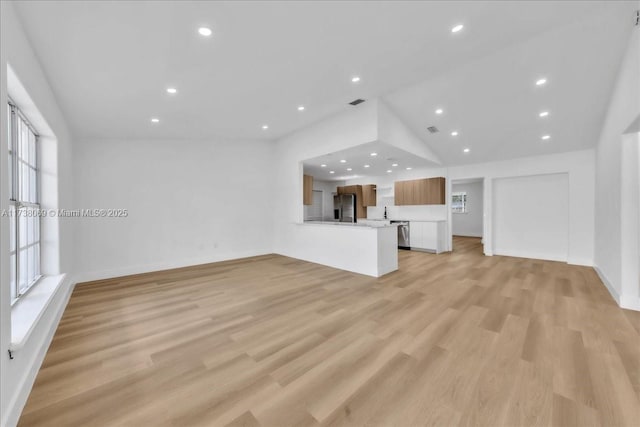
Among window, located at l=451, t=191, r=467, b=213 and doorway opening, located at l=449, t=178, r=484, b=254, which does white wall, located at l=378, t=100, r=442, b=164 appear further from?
window, located at l=451, t=191, r=467, b=213

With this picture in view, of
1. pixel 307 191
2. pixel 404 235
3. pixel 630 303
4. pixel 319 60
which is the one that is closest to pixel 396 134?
pixel 319 60

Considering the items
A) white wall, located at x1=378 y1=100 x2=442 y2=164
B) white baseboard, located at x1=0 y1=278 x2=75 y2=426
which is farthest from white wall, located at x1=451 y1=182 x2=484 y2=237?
white baseboard, located at x1=0 y1=278 x2=75 y2=426

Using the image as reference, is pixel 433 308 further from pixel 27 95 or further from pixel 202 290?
pixel 27 95

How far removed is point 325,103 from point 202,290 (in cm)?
Answer: 372

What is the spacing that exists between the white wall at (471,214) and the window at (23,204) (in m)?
11.3

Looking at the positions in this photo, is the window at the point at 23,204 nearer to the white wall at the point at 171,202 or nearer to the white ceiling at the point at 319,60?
the white ceiling at the point at 319,60

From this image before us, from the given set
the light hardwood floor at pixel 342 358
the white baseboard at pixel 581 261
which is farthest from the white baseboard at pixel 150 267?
the white baseboard at pixel 581 261

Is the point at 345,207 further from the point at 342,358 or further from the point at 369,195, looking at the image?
the point at 342,358

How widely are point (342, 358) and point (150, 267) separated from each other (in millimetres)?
4849

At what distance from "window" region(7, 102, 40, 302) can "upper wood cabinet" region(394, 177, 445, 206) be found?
808 centimetres

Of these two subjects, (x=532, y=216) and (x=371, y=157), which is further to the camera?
(x=532, y=216)

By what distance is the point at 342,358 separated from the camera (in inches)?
81.8

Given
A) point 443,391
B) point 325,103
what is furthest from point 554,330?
point 325,103

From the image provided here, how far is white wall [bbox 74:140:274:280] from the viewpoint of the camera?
465cm
